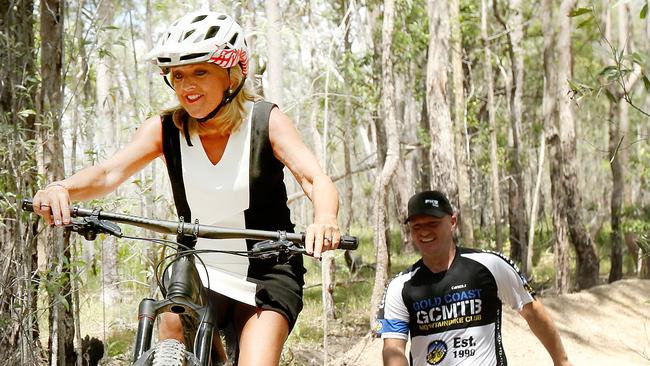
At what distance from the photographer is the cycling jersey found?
320 centimetres

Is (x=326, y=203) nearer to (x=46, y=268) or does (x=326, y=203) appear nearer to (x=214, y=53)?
(x=214, y=53)

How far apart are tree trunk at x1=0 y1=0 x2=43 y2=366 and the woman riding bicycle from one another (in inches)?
110

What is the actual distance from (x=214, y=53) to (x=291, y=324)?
1.04 metres

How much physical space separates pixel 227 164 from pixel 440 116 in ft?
40.4

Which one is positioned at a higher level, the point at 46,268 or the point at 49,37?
the point at 49,37

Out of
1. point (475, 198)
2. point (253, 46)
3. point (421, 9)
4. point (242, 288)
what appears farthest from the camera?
point (475, 198)

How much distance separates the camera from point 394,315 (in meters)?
5.25

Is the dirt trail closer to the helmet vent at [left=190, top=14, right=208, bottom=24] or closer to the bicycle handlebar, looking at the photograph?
the helmet vent at [left=190, top=14, right=208, bottom=24]

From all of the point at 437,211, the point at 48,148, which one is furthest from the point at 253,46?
the point at 437,211

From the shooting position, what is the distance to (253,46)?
49.8 feet

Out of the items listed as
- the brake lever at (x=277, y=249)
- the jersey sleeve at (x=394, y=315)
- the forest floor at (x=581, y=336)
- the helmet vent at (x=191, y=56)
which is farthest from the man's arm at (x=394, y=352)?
the forest floor at (x=581, y=336)

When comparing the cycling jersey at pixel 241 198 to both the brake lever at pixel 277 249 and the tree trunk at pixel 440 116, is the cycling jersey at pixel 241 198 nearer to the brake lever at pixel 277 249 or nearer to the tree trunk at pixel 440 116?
the brake lever at pixel 277 249

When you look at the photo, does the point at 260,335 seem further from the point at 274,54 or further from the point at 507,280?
the point at 274,54

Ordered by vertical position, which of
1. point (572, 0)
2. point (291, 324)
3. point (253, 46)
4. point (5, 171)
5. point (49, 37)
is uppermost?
point (572, 0)
